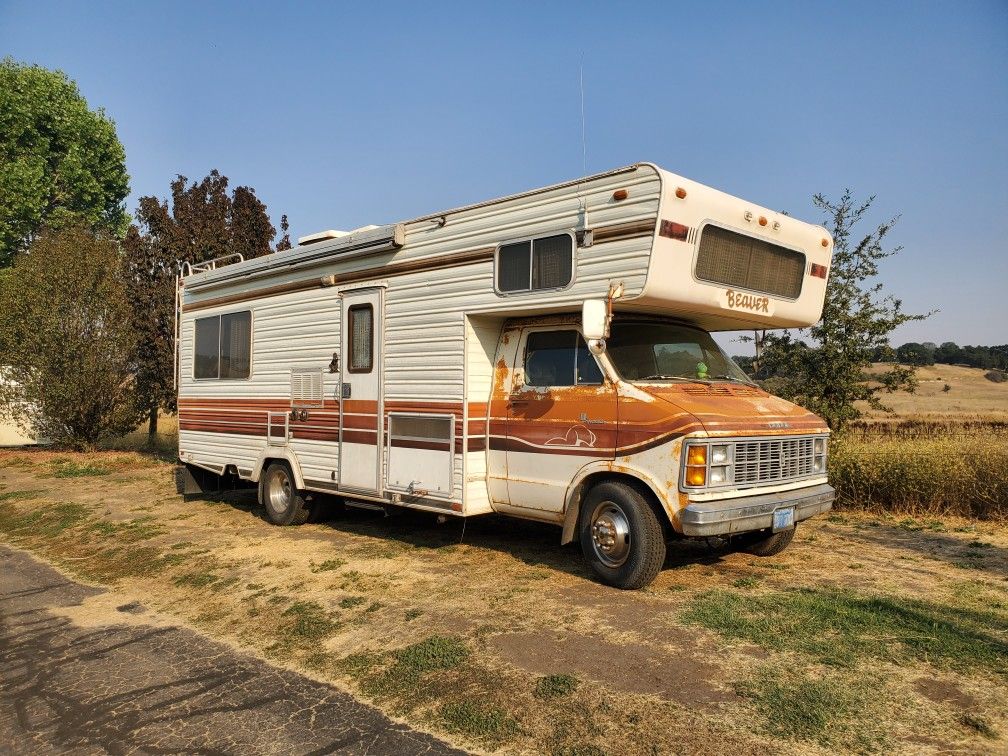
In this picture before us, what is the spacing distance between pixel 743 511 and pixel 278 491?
19.4 ft

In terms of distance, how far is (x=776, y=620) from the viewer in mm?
4941

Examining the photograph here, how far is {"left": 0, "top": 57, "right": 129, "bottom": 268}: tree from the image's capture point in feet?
89.9

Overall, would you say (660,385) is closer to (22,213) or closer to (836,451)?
(836,451)

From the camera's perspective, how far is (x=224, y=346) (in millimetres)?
9914

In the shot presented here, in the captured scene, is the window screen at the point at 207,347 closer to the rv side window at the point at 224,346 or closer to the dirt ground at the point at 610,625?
the rv side window at the point at 224,346

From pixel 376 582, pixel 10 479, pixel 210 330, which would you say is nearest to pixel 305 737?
pixel 376 582

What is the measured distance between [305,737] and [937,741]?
9.74 ft

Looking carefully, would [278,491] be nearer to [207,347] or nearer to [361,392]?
[361,392]

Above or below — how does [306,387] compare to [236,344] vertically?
below

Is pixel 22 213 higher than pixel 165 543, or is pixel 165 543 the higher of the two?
pixel 22 213

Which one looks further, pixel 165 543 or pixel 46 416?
pixel 46 416

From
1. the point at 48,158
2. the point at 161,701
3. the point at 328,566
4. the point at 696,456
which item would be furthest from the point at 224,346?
the point at 48,158

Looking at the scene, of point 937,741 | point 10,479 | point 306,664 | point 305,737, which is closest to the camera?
point 937,741

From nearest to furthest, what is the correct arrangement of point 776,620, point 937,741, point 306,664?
point 937,741
point 306,664
point 776,620
